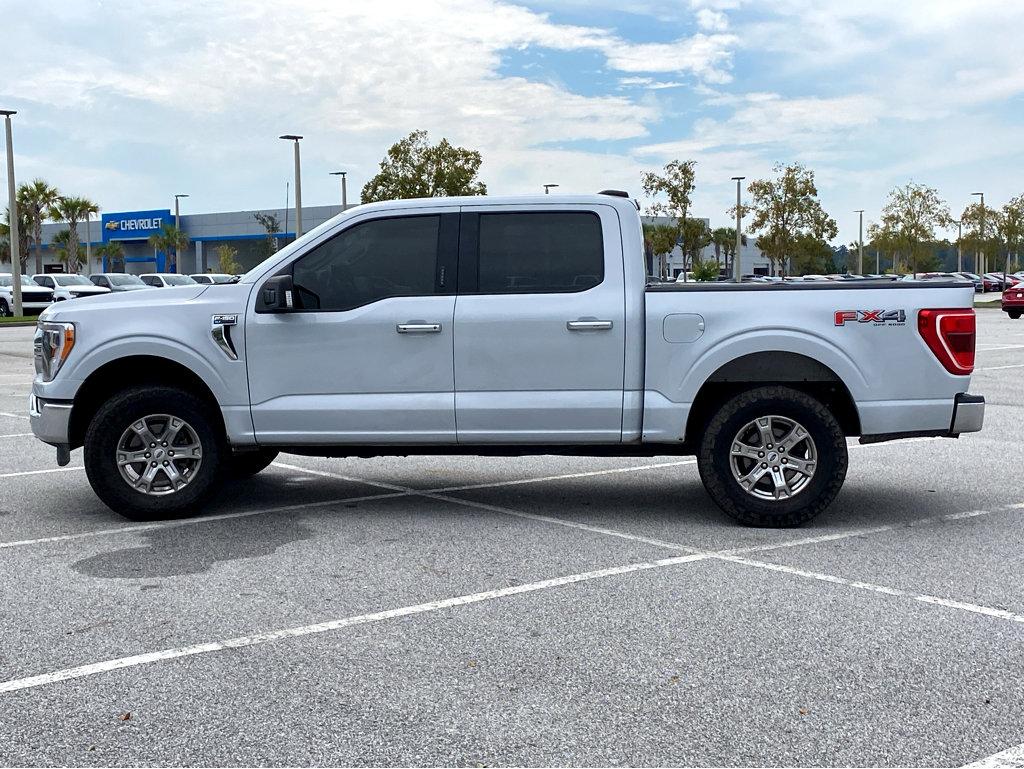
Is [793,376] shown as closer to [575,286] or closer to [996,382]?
[575,286]

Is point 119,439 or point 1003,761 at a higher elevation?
point 119,439

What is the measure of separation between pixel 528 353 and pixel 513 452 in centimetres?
66

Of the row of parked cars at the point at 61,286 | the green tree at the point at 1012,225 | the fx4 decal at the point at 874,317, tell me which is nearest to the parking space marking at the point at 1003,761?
the fx4 decal at the point at 874,317

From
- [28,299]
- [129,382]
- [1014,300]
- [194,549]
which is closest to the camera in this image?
[194,549]

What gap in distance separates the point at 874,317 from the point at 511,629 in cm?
335

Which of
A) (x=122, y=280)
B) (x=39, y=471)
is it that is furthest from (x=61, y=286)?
(x=39, y=471)

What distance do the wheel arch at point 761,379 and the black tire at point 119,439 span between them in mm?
3026

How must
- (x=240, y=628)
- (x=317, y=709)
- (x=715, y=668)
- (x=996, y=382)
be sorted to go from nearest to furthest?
(x=317, y=709)
(x=715, y=668)
(x=240, y=628)
(x=996, y=382)

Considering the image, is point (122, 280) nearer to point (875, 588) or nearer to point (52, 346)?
point (52, 346)

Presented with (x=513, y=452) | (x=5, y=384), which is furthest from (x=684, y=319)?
(x=5, y=384)

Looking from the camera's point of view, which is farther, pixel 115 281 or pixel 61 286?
pixel 115 281

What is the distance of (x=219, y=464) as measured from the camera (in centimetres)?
776

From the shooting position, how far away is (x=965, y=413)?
738 centimetres

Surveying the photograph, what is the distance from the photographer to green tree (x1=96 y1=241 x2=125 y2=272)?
92750 millimetres
